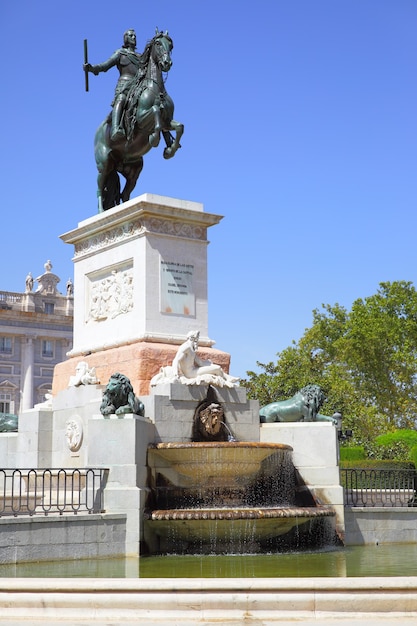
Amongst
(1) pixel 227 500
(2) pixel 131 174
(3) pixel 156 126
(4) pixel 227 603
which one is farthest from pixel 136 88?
(4) pixel 227 603

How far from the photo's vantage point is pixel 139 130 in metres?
18.5

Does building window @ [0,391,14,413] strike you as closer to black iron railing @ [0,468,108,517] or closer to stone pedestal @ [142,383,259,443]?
stone pedestal @ [142,383,259,443]

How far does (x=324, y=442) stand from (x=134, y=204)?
5.46 meters

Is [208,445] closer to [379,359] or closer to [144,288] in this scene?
[144,288]

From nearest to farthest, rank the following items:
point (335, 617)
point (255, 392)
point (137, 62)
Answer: point (335, 617)
point (137, 62)
point (255, 392)

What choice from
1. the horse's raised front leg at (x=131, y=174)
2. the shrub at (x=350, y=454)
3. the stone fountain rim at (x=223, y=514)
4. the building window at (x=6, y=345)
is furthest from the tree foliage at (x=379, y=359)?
the building window at (x=6, y=345)

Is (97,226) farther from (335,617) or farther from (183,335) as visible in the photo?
(335,617)

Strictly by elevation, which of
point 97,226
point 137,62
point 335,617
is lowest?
point 335,617

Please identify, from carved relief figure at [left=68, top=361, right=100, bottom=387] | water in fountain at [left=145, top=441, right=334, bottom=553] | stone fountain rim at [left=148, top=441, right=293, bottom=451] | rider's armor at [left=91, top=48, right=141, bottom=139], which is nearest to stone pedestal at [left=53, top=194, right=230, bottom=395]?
carved relief figure at [left=68, top=361, right=100, bottom=387]

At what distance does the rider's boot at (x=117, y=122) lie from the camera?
18.6m

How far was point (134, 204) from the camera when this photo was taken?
1741 cm

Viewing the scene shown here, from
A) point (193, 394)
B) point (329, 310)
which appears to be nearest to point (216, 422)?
point (193, 394)

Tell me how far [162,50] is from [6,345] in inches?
2741

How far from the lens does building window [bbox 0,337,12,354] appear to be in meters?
85.0
